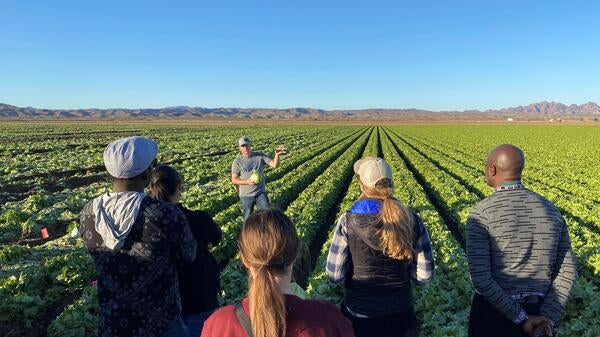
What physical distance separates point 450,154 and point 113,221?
31590 mm

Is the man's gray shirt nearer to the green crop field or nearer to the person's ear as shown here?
the green crop field

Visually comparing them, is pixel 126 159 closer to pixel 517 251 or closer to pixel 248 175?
pixel 517 251

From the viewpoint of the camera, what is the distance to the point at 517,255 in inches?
125

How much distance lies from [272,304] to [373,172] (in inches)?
61.7

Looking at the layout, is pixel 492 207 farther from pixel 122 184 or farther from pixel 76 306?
pixel 76 306

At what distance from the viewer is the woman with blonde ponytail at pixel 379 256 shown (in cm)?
310

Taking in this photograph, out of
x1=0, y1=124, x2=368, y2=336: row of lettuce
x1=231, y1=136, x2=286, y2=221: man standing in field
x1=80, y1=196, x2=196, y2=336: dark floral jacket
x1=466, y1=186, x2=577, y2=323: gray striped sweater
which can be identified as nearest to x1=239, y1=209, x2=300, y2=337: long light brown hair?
x1=80, y1=196, x2=196, y2=336: dark floral jacket

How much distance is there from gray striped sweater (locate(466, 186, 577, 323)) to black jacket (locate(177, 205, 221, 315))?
1859 millimetres

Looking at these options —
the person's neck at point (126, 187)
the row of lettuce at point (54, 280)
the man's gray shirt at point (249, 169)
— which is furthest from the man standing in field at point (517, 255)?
the man's gray shirt at point (249, 169)

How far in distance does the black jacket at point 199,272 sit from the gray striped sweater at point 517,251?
1859 millimetres

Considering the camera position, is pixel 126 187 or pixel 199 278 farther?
pixel 199 278

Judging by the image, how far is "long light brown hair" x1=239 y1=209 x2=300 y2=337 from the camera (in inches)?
71.9

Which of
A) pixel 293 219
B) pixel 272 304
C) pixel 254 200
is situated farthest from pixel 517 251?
pixel 293 219

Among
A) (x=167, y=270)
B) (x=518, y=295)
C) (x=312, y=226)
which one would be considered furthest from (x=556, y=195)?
(x=167, y=270)
